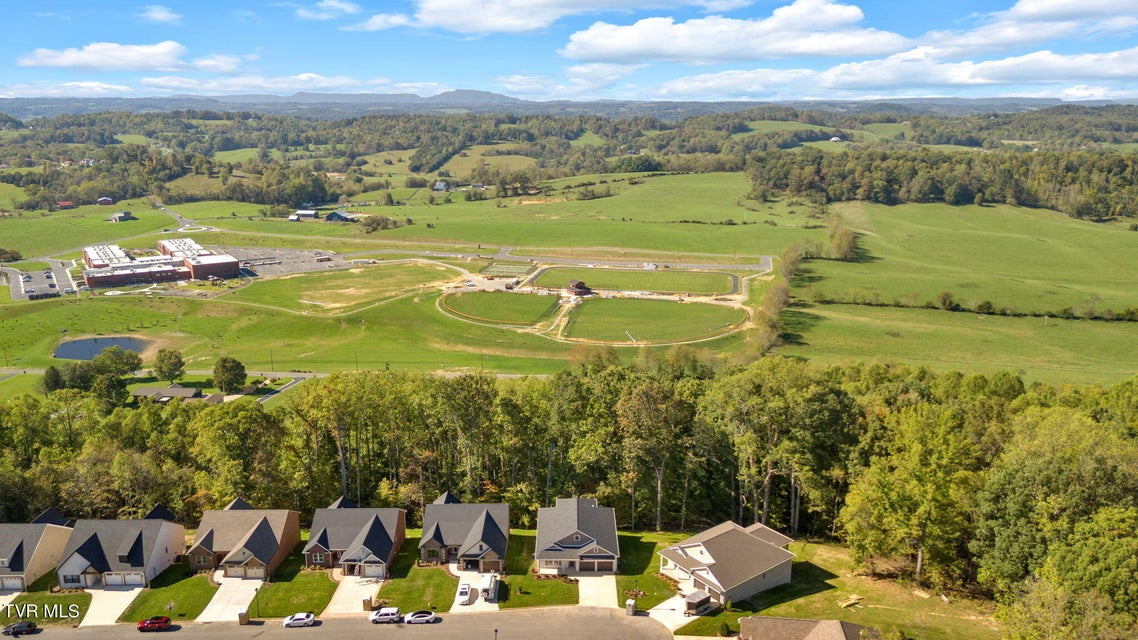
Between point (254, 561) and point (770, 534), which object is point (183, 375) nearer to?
point (254, 561)

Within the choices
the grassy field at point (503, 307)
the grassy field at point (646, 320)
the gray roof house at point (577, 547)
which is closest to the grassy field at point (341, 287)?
the grassy field at point (503, 307)

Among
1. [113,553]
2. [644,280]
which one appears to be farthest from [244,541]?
[644,280]

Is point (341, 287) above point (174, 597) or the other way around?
above

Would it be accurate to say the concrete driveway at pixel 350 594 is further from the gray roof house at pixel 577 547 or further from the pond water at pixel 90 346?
the pond water at pixel 90 346

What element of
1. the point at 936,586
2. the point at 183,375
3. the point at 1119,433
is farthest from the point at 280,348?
the point at 1119,433

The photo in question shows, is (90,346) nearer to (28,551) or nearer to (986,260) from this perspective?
(28,551)
